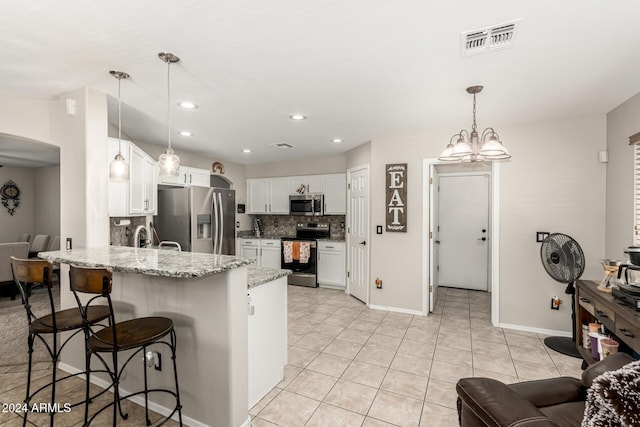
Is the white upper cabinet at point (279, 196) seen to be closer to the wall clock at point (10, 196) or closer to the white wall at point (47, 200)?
the white wall at point (47, 200)

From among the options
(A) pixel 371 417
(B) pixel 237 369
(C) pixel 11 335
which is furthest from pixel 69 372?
(A) pixel 371 417

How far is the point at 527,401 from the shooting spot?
129 centimetres

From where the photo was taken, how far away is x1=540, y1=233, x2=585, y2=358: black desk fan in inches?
115

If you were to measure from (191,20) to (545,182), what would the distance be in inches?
148

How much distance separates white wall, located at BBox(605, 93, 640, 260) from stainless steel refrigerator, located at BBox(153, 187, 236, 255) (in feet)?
16.4

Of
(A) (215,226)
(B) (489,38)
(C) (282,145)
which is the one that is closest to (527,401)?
(B) (489,38)

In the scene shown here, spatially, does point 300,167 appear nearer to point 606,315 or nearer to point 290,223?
point 290,223

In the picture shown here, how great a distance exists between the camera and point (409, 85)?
2428 millimetres

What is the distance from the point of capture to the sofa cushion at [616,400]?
73 cm

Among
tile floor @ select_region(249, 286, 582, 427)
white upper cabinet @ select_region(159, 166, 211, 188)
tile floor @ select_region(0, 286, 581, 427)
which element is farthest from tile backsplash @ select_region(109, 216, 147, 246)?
tile floor @ select_region(249, 286, 582, 427)

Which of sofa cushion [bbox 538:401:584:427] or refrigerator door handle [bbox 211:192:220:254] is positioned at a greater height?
refrigerator door handle [bbox 211:192:220:254]

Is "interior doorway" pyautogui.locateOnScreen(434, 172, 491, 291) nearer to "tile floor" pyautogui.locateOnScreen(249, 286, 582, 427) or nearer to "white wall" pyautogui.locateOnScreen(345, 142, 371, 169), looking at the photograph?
"tile floor" pyautogui.locateOnScreen(249, 286, 582, 427)

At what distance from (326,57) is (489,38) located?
970mm

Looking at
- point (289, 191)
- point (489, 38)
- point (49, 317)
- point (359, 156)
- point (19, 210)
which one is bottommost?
point (49, 317)
